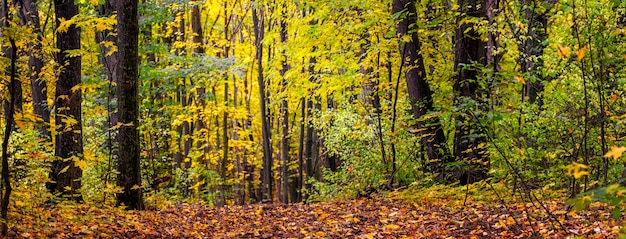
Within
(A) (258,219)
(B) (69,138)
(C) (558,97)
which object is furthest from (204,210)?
(C) (558,97)

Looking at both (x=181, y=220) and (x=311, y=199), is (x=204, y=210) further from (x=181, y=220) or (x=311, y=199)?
(x=311, y=199)

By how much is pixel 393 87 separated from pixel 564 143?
19.4 ft

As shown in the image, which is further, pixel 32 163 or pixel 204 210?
pixel 204 210

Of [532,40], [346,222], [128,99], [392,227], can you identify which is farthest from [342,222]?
[532,40]

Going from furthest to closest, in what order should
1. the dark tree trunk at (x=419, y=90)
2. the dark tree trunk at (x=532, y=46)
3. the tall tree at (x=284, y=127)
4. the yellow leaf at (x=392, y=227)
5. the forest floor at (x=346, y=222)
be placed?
1. the tall tree at (x=284, y=127)
2. the dark tree trunk at (x=419, y=90)
3. the dark tree trunk at (x=532, y=46)
4. the yellow leaf at (x=392, y=227)
5. the forest floor at (x=346, y=222)

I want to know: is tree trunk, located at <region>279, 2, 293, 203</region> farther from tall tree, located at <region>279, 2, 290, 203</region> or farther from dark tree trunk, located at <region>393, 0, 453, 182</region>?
dark tree trunk, located at <region>393, 0, 453, 182</region>

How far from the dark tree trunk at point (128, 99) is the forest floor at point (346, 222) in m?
0.49

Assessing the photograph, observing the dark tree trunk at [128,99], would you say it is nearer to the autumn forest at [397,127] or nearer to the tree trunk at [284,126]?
the autumn forest at [397,127]

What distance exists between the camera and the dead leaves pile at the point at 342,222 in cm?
577

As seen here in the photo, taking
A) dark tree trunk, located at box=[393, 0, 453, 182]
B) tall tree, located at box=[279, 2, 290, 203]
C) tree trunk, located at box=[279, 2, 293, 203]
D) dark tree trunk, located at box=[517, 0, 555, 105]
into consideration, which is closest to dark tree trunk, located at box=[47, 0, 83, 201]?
tall tree, located at box=[279, 2, 290, 203]

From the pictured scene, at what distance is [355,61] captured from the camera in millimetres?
12578

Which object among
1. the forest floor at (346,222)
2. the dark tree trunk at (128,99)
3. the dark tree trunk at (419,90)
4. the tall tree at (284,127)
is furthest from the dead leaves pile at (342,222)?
the tall tree at (284,127)

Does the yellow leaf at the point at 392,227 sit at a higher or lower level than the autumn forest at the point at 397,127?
lower

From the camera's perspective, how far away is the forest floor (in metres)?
5.77
